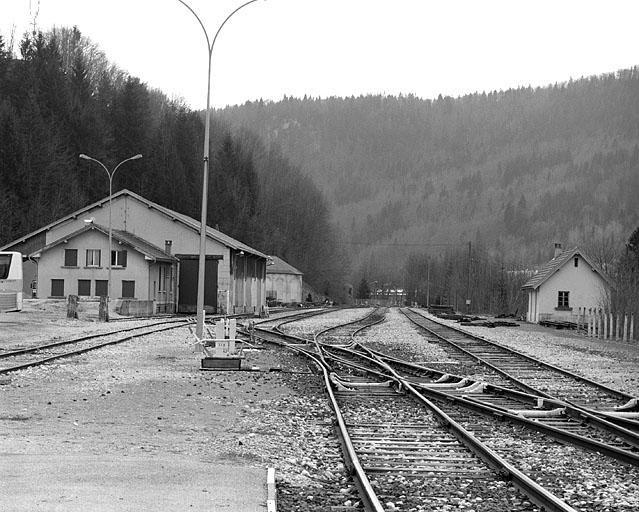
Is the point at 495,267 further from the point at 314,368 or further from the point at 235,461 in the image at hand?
the point at 235,461

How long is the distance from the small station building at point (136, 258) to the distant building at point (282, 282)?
48.1 metres

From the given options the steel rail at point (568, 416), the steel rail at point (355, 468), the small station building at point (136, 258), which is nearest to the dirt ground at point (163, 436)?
the steel rail at point (355, 468)

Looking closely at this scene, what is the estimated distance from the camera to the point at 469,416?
13141 millimetres

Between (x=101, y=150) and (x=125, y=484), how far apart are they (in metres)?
79.0

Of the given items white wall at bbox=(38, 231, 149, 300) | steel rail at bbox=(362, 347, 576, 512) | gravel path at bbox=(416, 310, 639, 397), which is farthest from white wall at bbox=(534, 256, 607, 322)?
steel rail at bbox=(362, 347, 576, 512)

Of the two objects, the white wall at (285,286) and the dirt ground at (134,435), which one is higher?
the white wall at (285,286)

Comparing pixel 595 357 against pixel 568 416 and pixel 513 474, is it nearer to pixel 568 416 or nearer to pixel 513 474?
pixel 568 416

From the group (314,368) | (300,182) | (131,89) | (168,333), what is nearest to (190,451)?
(314,368)

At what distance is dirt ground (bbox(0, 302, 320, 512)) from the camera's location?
24.5 feet

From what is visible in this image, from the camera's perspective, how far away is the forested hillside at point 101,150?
73.8 metres

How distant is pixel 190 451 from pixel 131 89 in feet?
284

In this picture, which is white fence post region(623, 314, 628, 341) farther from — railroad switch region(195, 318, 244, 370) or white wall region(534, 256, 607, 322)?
white wall region(534, 256, 607, 322)

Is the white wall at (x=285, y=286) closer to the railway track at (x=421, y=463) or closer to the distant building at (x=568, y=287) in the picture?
the distant building at (x=568, y=287)

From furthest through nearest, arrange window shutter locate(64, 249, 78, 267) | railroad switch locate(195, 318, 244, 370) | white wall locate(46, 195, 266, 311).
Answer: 1. white wall locate(46, 195, 266, 311)
2. window shutter locate(64, 249, 78, 267)
3. railroad switch locate(195, 318, 244, 370)
